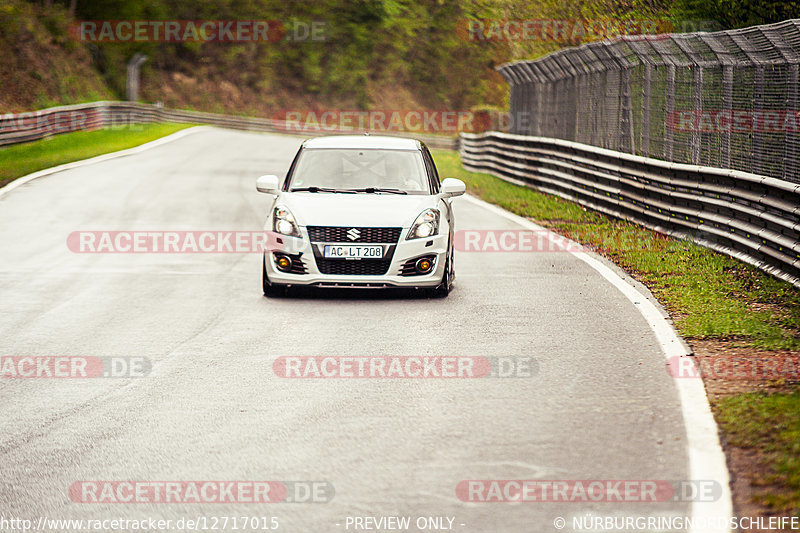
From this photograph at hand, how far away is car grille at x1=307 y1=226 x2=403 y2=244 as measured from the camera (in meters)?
10.6

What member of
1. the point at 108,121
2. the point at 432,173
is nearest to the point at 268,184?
the point at 432,173

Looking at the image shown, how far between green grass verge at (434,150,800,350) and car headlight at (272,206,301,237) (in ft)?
11.7

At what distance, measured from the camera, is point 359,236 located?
10.6 meters

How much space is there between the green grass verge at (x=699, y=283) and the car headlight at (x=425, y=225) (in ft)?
7.41

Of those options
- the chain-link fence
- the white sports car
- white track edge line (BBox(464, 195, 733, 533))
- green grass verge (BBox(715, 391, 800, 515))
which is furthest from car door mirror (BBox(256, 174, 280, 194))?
green grass verge (BBox(715, 391, 800, 515))

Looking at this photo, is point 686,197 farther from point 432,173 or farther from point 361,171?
point 361,171

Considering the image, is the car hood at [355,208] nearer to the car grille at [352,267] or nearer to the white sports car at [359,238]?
the white sports car at [359,238]

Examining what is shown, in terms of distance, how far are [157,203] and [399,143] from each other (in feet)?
31.0

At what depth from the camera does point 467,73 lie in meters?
96.9

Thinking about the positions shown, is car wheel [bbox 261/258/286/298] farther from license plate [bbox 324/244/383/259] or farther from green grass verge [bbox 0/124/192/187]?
green grass verge [bbox 0/124/192/187]

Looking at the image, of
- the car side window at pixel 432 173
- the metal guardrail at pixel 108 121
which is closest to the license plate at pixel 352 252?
the car side window at pixel 432 173

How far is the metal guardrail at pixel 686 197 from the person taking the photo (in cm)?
1110

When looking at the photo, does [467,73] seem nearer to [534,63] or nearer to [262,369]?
[534,63]

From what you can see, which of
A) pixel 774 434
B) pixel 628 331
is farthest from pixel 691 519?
pixel 628 331
